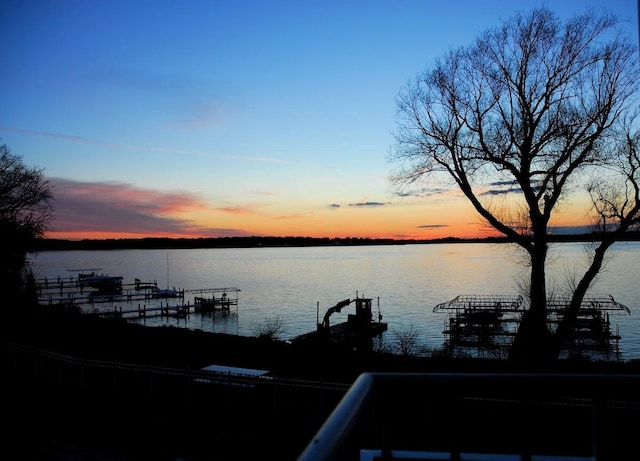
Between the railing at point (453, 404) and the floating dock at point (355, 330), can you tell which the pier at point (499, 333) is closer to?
the floating dock at point (355, 330)

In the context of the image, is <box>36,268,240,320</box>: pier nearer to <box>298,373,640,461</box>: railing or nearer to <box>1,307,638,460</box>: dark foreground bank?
<box>1,307,638,460</box>: dark foreground bank

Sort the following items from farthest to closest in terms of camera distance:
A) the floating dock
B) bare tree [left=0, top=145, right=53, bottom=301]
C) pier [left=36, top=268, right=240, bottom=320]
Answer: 1. pier [left=36, top=268, right=240, bottom=320]
2. the floating dock
3. bare tree [left=0, top=145, right=53, bottom=301]

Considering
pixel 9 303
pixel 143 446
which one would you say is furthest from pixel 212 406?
pixel 9 303

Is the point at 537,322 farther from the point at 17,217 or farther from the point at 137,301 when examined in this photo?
the point at 137,301

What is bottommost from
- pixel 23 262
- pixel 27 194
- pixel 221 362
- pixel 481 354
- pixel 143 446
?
pixel 481 354

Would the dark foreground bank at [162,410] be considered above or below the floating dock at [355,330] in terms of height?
above

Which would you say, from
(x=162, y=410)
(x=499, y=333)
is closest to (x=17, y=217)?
(x=162, y=410)

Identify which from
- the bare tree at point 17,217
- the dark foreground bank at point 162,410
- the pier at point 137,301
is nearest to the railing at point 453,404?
the dark foreground bank at point 162,410

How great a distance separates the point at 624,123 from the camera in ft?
56.8

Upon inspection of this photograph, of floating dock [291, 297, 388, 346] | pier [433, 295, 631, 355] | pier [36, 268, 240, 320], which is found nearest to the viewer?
floating dock [291, 297, 388, 346]

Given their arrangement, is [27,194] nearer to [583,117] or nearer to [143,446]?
[143,446]

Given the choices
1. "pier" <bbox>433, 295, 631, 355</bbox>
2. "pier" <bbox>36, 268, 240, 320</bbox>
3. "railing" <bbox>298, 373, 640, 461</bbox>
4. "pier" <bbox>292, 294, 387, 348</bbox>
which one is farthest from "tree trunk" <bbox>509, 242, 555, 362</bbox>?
"pier" <bbox>36, 268, 240, 320</bbox>

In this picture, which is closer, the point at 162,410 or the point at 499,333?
the point at 162,410

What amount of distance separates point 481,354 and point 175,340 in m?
26.0
